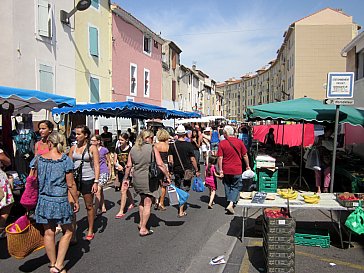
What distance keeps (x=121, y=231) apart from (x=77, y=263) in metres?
1.48

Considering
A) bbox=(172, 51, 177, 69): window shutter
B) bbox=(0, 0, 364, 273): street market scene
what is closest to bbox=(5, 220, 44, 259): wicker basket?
bbox=(0, 0, 364, 273): street market scene

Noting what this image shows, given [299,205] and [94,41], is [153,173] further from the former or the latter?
[94,41]

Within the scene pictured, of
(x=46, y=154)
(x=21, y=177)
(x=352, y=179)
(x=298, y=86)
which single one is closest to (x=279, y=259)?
(x=46, y=154)

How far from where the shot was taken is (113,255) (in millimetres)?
4887

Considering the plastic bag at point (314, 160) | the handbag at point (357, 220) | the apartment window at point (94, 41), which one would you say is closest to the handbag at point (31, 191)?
the handbag at point (357, 220)

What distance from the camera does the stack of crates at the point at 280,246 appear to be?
4.07 metres

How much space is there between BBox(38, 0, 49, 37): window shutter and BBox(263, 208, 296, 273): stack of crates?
43.8ft

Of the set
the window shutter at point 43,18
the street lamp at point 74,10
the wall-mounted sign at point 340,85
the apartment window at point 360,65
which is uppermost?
the street lamp at point 74,10

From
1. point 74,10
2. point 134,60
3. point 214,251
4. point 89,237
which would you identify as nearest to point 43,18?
point 74,10

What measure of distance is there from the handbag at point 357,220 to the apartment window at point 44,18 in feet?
44.6

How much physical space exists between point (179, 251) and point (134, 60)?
2082 cm

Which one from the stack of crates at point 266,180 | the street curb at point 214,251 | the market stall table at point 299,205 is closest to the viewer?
the street curb at point 214,251

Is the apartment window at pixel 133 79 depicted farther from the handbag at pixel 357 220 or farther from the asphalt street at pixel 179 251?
the handbag at pixel 357 220

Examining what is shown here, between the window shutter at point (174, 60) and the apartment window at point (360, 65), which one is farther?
the window shutter at point (174, 60)
